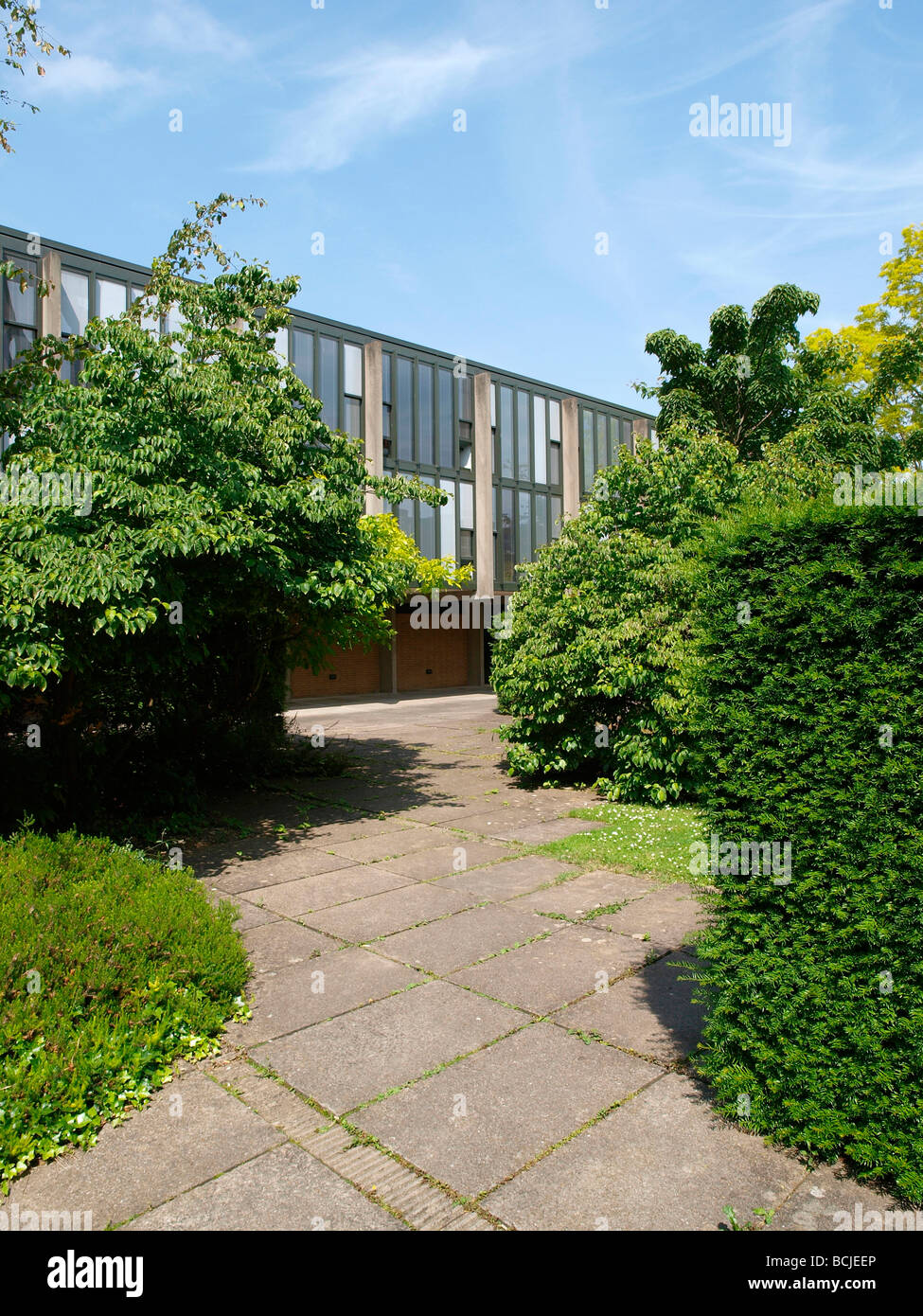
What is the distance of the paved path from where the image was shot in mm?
2973

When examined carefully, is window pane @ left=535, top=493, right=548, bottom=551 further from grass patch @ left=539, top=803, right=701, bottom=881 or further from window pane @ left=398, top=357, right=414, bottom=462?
grass patch @ left=539, top=803, right=701, bottom=881

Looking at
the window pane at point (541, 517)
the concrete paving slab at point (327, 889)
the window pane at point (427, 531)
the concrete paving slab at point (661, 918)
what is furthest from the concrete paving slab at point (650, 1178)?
the window pane at point (541, 517)

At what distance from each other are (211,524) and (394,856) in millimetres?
3474

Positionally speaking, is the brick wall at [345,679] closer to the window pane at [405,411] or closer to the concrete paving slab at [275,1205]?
the window pane at [405,411]

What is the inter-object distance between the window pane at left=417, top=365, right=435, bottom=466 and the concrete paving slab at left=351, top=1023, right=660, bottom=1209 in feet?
85.4

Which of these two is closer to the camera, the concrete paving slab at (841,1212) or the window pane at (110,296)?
the concrete paving slab at (841,1212)

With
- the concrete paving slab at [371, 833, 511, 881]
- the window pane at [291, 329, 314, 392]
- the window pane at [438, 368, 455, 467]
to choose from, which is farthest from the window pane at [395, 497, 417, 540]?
the concrete paving slab at [371, 833, 511, 881]

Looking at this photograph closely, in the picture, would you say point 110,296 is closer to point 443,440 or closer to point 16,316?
point 16,316

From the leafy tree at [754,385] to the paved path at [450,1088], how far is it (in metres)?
13.1

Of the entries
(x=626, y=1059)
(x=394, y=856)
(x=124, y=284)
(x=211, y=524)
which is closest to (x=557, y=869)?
(x=394, y=856)

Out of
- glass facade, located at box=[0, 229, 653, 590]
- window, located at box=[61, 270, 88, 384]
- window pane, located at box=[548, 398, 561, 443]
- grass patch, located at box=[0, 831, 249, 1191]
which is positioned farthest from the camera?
window pane, located at box=[548, 398, 561, 443]

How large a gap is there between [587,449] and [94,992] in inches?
1284

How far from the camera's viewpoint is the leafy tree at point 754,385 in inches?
663

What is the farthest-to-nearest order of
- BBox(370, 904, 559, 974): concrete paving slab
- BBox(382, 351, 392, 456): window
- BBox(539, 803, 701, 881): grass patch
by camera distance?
BBox(382, 351, 392, 456): window
BBox(539, 803, 701, 881): grass patch
BBox(370, 904, 559, 974): concrete paving slab
